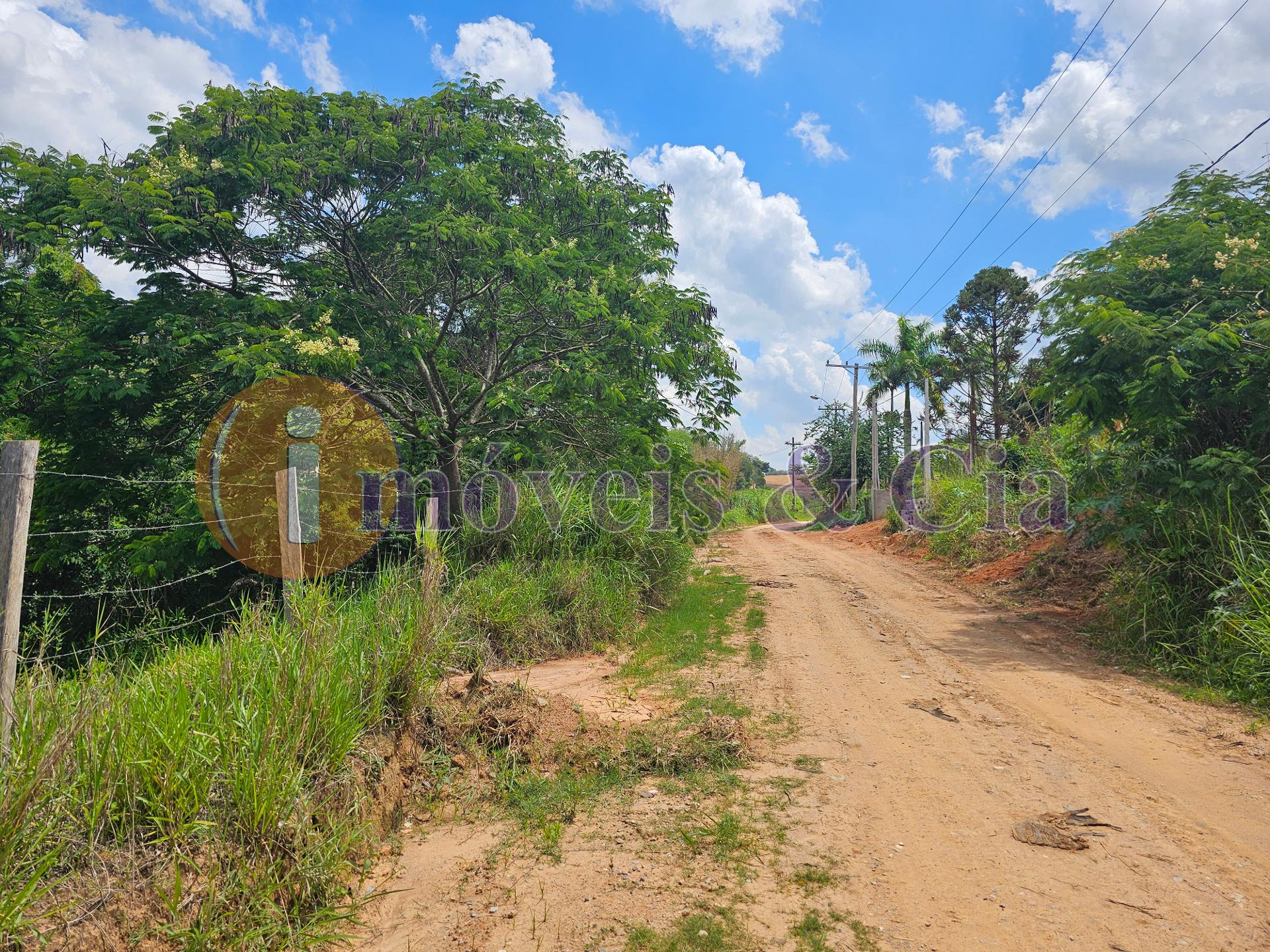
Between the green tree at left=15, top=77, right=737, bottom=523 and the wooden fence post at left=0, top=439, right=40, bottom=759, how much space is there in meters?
3.94

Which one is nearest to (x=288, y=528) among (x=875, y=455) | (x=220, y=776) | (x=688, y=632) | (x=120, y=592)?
(x=120, y=592)

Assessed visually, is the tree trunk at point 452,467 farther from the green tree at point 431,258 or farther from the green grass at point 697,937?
the green grass at point 697,937

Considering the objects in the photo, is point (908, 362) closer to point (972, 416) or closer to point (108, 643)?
point (972, 416)

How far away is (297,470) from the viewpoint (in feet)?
22.3

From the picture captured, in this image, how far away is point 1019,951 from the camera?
269cm

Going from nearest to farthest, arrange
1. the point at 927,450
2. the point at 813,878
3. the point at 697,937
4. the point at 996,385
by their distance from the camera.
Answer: the point at 697,937 < the point at 813,878 < the point at 927,450 < the point at 996,385

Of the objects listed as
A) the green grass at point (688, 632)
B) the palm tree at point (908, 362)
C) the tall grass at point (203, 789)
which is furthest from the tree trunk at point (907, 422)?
the tall grass at point (203, 789)

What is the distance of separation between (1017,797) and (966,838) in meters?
A: 0.69

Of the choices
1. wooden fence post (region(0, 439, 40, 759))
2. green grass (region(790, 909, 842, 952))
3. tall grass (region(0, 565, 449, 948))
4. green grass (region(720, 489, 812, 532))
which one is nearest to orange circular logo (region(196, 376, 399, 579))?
tall grass (region(0, 565, 449, 948))

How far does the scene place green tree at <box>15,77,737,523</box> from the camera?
7.82 meters

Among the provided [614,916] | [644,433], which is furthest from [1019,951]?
[644,433]

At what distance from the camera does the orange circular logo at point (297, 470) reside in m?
7.36

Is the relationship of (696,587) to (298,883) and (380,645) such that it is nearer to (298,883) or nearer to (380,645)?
(380,645)

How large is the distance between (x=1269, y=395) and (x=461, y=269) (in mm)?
9255
